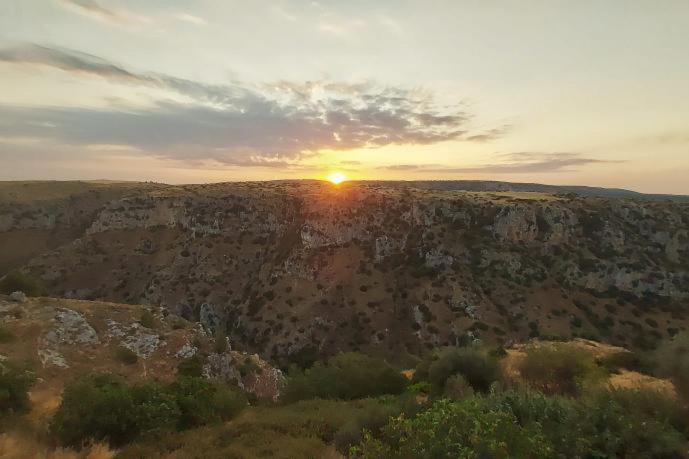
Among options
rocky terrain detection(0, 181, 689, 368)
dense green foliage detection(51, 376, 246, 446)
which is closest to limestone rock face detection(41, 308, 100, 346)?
dense green foliage detection(51, 376, 246, 446)

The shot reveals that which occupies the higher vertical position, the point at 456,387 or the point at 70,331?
the point at 456,387

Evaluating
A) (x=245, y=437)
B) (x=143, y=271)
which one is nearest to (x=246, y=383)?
(x=245, y=437)

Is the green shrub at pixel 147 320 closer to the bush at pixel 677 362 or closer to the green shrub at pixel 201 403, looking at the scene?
the green shrub at pixel 201 403

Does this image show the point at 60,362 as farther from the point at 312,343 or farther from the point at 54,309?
the point at 312,343

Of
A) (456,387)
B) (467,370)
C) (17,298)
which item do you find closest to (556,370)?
(467,370)

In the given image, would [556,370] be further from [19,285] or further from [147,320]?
[19,285]

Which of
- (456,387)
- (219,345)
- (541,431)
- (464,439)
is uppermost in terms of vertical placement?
(464,439)

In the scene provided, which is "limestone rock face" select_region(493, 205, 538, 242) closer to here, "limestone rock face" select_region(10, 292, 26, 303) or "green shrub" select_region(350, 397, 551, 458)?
"limestone rock face" select_region(10, 292, 26, 303)

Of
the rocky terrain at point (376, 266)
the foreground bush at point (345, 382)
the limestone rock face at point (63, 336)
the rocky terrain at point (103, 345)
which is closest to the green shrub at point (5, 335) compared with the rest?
the rocky terrain at point (103, 345)
